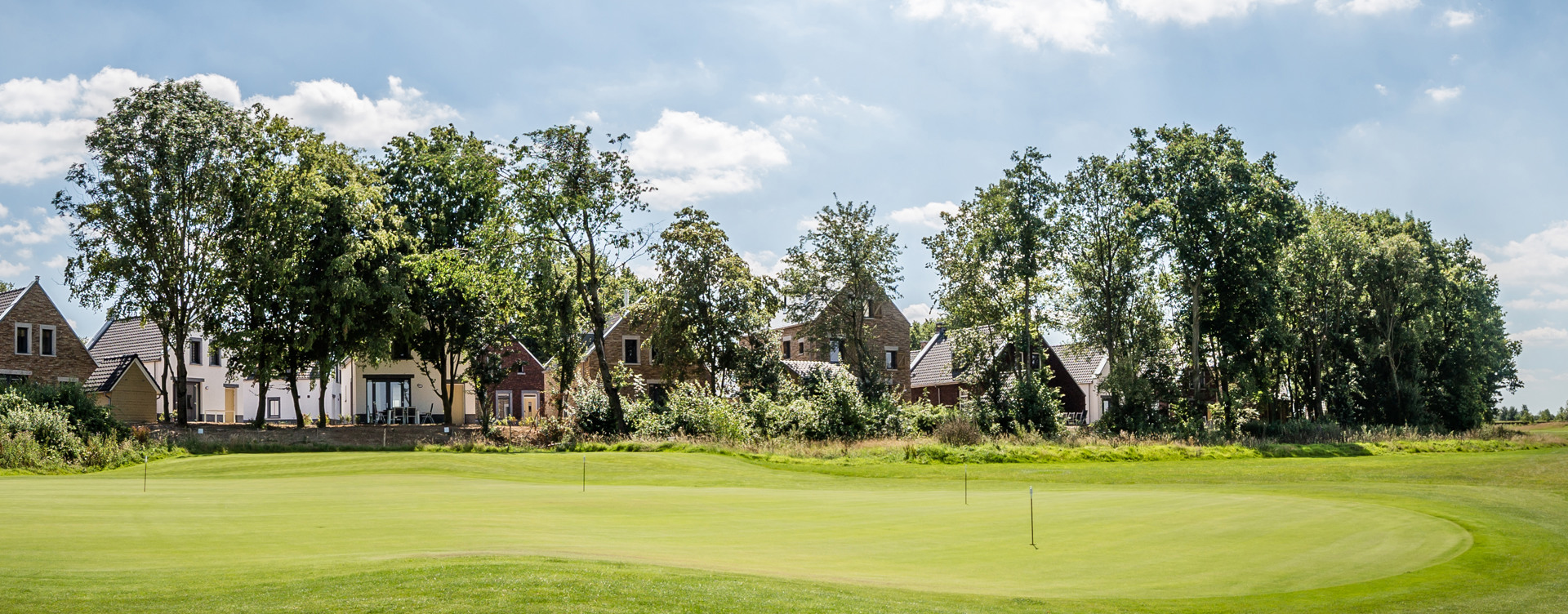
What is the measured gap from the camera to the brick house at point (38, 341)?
148 feet

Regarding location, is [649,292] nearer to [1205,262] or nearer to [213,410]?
[1205,262]

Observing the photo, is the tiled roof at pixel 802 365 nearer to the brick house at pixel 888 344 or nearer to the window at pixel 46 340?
the brick house at pixel 888 344

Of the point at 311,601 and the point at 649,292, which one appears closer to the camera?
the point at 311,601

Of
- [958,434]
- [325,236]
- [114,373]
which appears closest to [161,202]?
[325,236]

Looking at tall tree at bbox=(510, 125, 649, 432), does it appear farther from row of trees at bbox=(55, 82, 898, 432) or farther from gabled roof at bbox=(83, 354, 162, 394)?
gabled roof at bbox=(83, 354, 162, 394)

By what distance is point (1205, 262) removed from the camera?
41.7 metres

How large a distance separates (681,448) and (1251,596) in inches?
993

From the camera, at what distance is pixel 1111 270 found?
42406 mm

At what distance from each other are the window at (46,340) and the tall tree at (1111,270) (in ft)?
155

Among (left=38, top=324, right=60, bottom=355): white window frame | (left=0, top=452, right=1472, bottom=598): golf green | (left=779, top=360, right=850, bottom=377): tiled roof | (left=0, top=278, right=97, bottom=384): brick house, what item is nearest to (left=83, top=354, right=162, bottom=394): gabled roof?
(left=0, top=278, right=97, bottom=384): brick house

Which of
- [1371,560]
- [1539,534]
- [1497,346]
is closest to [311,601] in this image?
[1371,560]

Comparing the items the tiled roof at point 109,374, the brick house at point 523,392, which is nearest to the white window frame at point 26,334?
the tiled roof at point 109,374

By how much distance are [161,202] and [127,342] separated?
22.9m

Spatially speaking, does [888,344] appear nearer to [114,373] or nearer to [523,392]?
[523,392]
